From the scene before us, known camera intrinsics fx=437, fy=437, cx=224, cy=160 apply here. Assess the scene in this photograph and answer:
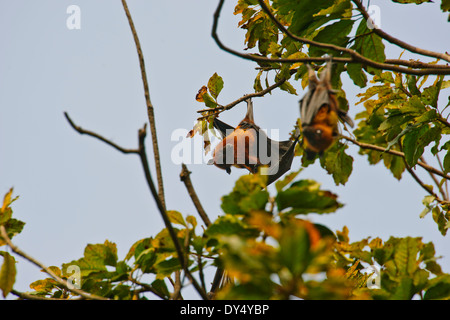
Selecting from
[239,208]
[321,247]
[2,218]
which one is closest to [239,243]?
[321,247]

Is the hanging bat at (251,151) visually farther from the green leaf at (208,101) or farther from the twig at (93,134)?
the twig at (93,134)

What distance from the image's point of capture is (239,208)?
2.16m

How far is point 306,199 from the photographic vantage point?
2029mm

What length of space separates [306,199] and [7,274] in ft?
5.54

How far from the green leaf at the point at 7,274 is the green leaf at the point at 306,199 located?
1.53m

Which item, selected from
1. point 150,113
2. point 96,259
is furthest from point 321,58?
point 96,259

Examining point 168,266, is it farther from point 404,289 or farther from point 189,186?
point 404,289

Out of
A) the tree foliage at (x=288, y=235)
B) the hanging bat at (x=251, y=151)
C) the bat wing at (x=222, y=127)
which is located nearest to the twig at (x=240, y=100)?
the tree foliage at (x=288, y=235)

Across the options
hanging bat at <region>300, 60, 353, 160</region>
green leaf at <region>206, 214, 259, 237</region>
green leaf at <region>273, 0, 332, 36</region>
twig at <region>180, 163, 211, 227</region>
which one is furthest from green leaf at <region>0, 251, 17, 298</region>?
green leaf at <region>273, 0, 332, 36</region>

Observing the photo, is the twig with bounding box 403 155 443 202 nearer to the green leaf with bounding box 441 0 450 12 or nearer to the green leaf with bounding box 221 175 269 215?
the green leaf with bounding box 441 0 450 12

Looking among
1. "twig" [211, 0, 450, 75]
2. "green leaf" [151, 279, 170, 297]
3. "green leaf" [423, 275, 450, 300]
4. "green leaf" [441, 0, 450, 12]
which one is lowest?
"green leaf" [423, 275, 450, 300]

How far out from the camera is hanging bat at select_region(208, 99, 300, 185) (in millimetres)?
5969

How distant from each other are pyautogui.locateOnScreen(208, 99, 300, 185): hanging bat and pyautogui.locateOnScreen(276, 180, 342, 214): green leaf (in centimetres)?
373
